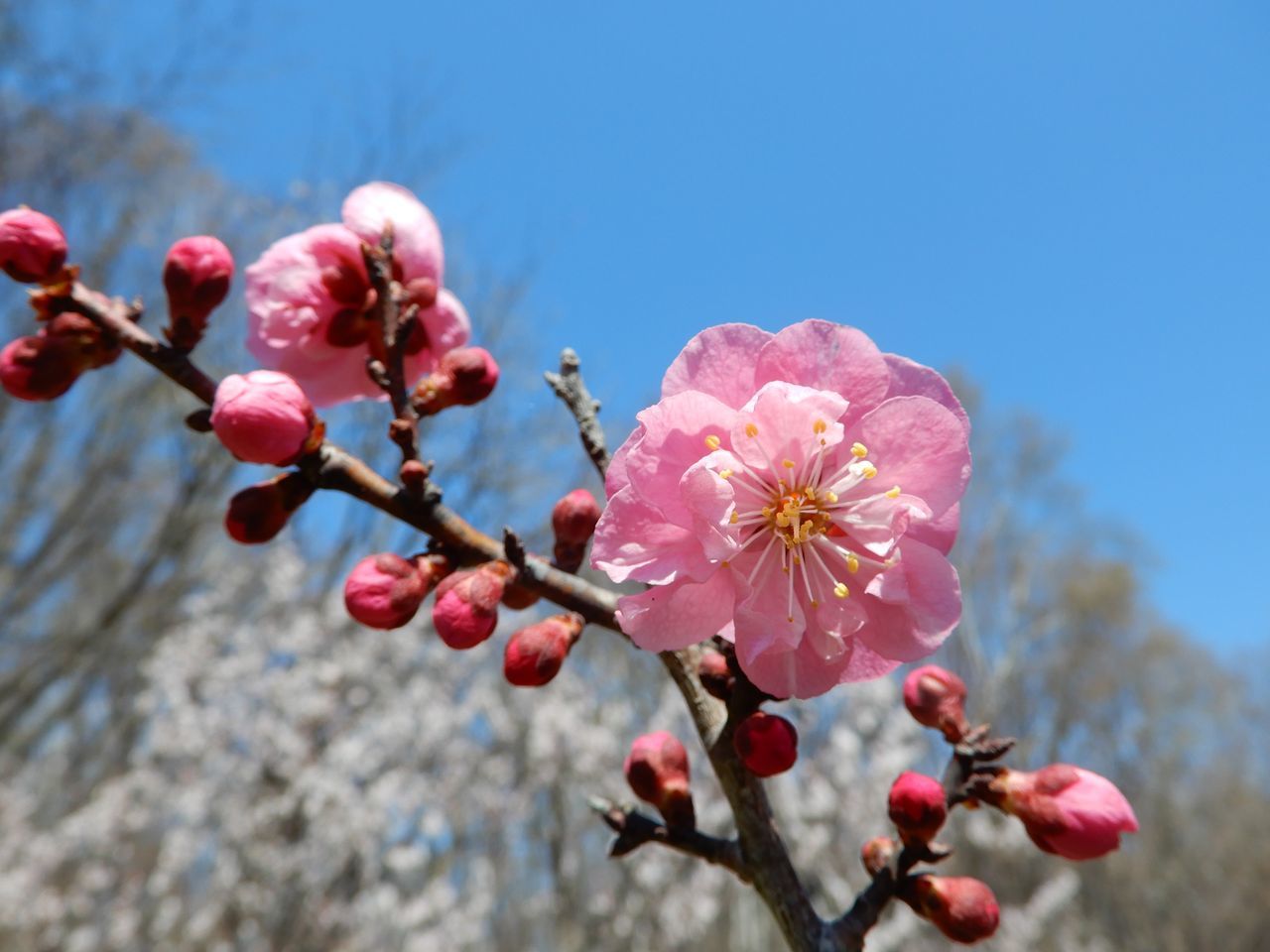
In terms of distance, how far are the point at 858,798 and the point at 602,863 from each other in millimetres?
2847

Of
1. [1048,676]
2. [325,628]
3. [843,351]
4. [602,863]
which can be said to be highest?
[1048,676]

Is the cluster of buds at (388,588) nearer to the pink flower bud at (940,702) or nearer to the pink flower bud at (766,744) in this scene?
the pink flower bud at (766,744)

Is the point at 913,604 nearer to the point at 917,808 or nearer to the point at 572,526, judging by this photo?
the point at 917,808

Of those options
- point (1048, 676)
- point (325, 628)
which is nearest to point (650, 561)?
point (325, 628)

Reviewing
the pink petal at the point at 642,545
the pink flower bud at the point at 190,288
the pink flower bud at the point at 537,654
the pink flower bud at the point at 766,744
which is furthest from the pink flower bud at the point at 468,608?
the pink flower bud at the point at 190,288

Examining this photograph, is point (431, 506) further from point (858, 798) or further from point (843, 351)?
point (858, 798)

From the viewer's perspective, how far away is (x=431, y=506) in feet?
3.26

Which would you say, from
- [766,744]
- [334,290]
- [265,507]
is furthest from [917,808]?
[334,290]

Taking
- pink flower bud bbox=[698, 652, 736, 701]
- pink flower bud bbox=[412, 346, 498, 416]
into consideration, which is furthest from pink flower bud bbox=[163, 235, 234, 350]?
pink flower bud bbox=[698, 652, 736, 701]

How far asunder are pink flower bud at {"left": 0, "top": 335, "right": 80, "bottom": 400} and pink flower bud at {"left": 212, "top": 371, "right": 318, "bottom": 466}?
31 cm

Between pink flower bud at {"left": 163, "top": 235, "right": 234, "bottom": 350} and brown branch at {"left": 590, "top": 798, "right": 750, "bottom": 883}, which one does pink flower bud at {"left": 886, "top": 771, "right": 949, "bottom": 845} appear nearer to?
brown branch at {"left": 590, "top": 798, "right": 750, "bottom": 883}

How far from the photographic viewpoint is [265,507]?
1000 mm

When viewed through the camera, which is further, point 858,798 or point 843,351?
point 858,798

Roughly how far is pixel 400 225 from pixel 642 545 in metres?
0.67
